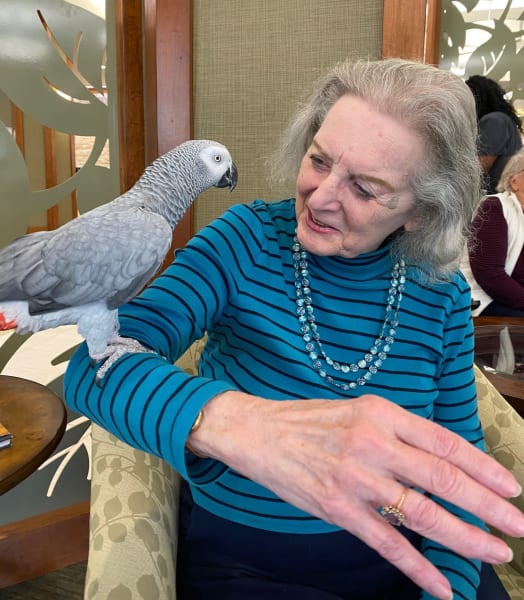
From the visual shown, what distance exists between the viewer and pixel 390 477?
42 centimetres

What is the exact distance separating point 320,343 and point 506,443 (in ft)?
1.71

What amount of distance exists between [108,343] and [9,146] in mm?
1023

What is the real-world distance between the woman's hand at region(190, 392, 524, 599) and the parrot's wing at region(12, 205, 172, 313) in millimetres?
213

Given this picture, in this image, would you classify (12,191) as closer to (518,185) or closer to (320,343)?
(320,343)

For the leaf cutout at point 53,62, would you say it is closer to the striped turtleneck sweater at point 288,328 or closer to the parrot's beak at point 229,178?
the striped turtleneck sweater at point 288,328

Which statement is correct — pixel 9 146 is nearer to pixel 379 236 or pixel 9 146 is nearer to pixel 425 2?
pixel 379 236

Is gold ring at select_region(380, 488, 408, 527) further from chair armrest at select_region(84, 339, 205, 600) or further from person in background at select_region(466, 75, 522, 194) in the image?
person in background at select_region(466, 75, 522, 194)

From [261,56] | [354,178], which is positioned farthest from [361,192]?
[261,56]

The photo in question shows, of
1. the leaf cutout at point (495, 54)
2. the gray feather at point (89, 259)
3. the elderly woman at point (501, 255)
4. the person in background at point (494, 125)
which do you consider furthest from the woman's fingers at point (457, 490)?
the leaf cutout at point (495, 54)

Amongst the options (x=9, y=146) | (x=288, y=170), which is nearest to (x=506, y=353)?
(x=288, y=170)

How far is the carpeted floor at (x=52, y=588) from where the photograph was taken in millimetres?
1498

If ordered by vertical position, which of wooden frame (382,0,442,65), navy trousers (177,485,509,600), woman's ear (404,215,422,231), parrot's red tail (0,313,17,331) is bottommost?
navy trousers (177,485,509,600)

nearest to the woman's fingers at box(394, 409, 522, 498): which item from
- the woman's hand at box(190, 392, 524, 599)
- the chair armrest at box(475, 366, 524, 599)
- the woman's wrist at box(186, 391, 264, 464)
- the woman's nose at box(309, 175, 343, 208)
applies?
the woman's hand at box(190, 392, 524, 599)

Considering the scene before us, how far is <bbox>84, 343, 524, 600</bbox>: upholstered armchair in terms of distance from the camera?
73 centimetres
